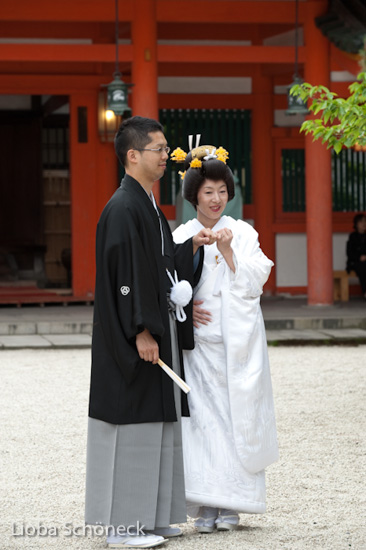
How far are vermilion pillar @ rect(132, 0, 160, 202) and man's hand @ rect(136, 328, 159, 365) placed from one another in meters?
7.55

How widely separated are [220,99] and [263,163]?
0.95 meters

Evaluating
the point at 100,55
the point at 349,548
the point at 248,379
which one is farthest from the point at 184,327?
the point at 100,55

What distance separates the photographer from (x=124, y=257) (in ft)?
12.4

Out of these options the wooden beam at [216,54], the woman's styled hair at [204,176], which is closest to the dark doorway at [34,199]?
the wooden beam at [216,54]

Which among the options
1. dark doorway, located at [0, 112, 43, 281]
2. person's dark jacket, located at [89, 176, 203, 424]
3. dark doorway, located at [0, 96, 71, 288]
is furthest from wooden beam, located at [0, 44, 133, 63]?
person's dark jacket, located at [89, 176, 203, 424]

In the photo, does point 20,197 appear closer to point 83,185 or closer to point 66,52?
point 83,185

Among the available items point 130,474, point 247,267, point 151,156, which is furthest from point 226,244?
point 130,474

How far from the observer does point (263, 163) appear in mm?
13094

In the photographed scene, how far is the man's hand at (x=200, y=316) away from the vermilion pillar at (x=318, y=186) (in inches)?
293

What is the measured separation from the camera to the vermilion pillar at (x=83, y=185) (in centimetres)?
1271

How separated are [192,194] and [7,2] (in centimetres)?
767

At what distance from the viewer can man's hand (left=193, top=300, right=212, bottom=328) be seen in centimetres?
414

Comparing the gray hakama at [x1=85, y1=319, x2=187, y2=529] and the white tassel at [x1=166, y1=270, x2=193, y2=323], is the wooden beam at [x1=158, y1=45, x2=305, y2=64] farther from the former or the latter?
the gray hakama at [x1=85, y1=319, x2=187, y2=529]

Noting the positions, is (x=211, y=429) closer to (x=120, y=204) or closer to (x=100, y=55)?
(x=120, y=204)
